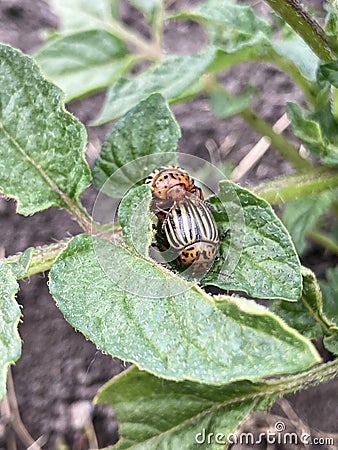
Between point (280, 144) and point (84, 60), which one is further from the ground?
point (280, 144)

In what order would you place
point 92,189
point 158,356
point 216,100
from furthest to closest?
point 92,189
point 216,100
point 158,356

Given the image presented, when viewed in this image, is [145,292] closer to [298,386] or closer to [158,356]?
[158,356]

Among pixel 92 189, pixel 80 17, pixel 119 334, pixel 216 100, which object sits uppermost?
pixel 119 334

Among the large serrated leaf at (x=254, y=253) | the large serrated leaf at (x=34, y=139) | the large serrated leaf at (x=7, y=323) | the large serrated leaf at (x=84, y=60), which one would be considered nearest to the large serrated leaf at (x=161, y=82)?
the large serrated leaf at (x=84, y=60)

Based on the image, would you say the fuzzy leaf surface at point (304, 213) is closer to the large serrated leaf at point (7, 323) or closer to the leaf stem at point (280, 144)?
the leaf stem at point (280, 144)

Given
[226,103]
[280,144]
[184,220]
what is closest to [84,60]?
[226,103]

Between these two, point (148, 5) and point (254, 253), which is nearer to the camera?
point (254, 253)

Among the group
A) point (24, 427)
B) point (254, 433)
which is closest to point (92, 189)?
point (24, 427)

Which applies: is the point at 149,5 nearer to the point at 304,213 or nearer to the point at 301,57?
the point at 301,57

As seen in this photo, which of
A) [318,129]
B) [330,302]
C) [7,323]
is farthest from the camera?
[330,302]
